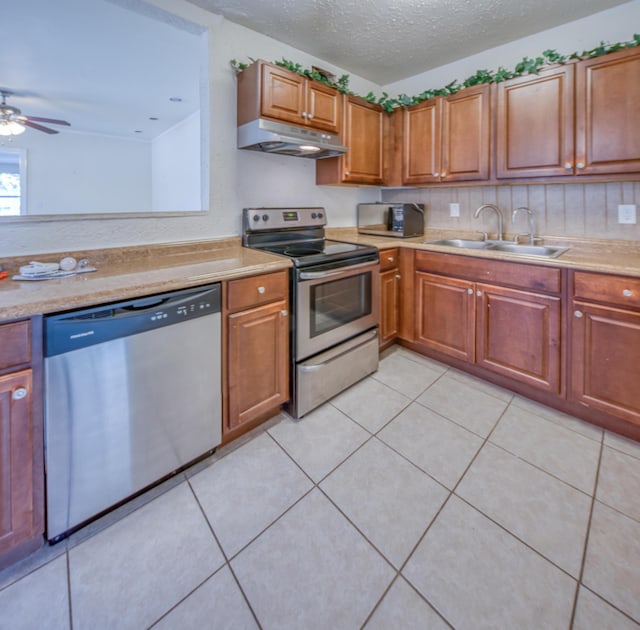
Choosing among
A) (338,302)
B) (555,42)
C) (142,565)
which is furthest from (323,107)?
(142,565)

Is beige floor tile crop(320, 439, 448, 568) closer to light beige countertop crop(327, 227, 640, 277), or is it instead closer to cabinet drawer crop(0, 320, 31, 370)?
cabinet drawer crop(0, 320, 31, 370)

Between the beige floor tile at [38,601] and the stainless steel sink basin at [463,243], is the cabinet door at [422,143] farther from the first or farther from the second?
the beige floor tile at [38,601]

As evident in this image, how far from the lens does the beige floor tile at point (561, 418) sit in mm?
1876

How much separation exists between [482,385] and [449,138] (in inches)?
71.4

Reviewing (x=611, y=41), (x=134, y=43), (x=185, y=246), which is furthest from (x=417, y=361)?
(x=134, y=43)

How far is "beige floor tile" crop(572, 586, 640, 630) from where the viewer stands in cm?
100

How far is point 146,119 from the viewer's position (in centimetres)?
484

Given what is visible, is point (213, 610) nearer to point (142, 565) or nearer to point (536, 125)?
point (142, 565)

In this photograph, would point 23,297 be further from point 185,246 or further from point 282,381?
point 282,381

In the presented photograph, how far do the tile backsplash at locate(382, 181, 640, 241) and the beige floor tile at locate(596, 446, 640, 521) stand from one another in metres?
1.33

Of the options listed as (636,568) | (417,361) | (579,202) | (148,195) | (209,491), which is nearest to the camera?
(636,568)

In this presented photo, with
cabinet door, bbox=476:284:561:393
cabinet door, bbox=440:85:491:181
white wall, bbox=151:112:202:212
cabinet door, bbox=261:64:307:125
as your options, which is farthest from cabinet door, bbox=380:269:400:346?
white wall, bbox=151:112:202:212

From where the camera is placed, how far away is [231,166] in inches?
89.4

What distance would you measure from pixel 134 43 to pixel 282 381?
2.80 metres
